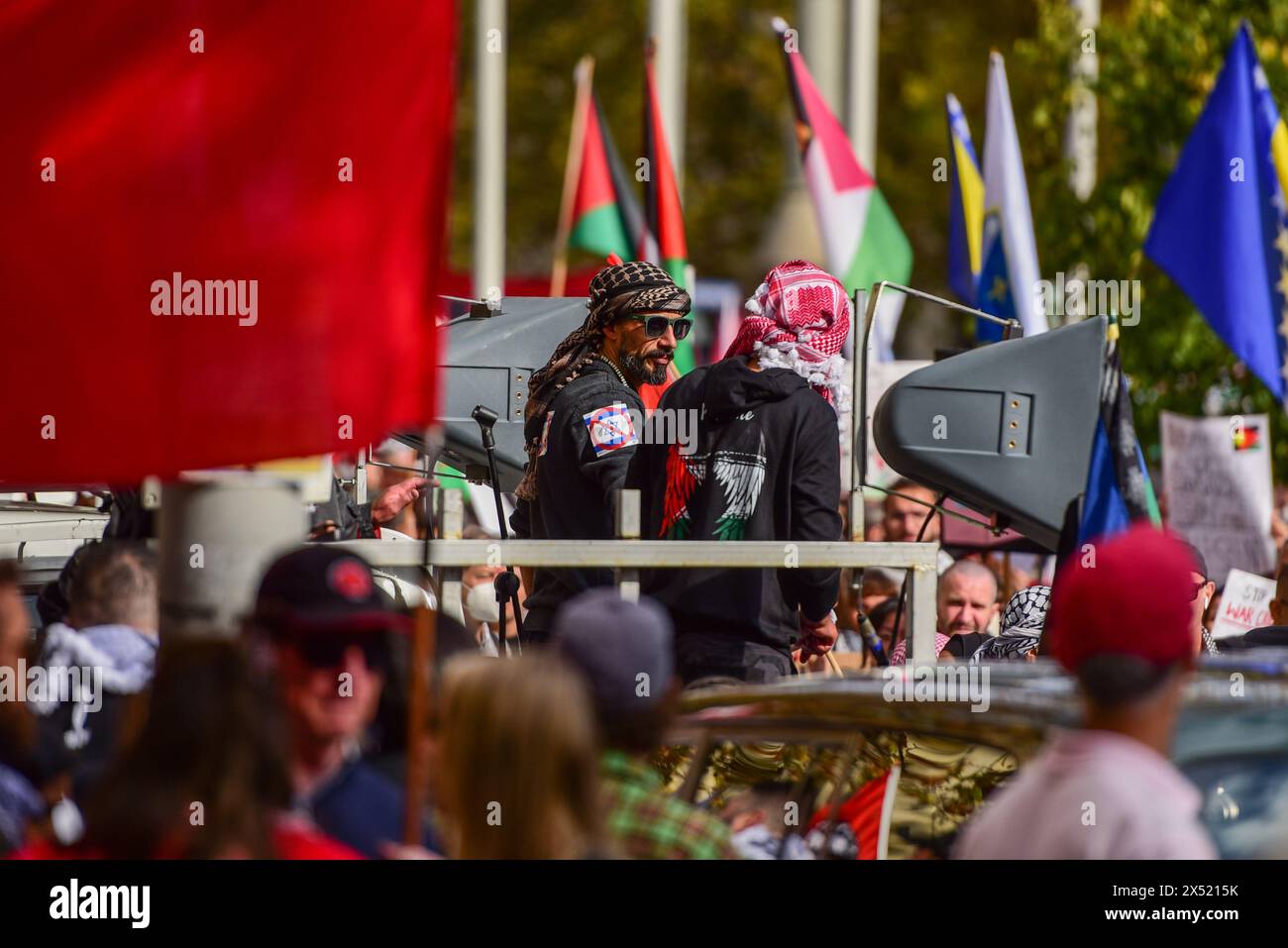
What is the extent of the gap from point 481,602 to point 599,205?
516cm

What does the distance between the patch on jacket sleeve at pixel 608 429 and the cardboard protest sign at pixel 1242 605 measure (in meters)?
3.78

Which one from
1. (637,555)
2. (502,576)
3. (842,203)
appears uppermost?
(842,203)

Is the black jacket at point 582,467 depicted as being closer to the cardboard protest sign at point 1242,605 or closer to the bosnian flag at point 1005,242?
the cardboard protest sign at point 1242,605

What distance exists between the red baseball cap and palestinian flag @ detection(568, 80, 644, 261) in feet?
31.6

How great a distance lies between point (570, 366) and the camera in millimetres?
6500

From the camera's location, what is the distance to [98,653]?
5016mm

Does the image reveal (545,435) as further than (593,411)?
Yes

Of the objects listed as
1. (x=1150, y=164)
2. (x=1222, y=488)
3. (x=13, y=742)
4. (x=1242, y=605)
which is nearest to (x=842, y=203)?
(x=1222, y=488)

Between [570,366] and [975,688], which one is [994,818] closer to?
[975,688]

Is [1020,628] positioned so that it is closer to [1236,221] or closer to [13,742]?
[1236,221]

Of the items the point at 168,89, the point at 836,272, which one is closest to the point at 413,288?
the point at 168,89

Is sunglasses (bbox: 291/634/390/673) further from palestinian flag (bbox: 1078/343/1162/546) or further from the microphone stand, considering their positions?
palestinian flag (bbox: 1078/343/1162/546)
